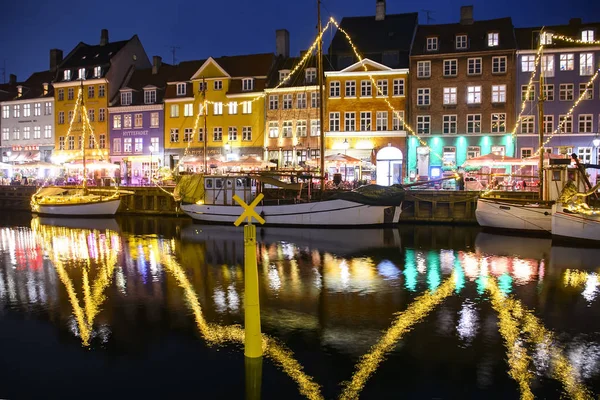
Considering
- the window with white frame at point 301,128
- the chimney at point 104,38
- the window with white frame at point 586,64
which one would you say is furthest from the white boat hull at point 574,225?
the chimney at point 104,38

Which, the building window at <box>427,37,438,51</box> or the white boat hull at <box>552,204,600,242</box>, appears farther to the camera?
the building window at <box>427,37,438,51</box>

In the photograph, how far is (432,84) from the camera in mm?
44094

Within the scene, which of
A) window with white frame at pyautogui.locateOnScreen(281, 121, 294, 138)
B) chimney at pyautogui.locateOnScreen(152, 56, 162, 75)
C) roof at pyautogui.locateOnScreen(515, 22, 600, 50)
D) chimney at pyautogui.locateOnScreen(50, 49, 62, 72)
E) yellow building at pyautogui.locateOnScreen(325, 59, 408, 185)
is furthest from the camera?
chimney at pyautogui.locateOnScreen(50, 49, 62, 72)

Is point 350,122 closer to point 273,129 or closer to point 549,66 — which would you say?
point 273,129

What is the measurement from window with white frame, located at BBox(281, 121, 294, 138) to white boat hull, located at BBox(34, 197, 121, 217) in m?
16.0

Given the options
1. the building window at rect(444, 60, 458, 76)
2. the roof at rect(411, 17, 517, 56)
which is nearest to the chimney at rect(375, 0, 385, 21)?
the roof at rect(411, 17, 517, 56)

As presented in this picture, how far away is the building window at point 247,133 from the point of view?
4972 centimetres

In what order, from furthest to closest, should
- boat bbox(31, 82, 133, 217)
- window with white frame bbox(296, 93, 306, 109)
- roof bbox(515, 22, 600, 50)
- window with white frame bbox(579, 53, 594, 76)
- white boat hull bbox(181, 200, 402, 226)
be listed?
window with white frame bbox(296, 93, 306, 109)
roof bbox(515, 22, 600, 50)
window with white frame bbox(579, 53, 594, 76)
boat bbox(31, 82, 133, 217)
white boat hull bbox(181, 200, 402, 226)

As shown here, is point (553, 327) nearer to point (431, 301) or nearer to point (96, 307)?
point (431, 301)

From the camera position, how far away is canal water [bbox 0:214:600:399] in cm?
804

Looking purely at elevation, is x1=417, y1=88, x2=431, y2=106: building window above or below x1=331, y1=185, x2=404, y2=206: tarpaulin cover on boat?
above

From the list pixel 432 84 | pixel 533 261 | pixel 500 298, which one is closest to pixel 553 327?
pixel 500 298

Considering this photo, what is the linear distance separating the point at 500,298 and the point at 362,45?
1453 inches

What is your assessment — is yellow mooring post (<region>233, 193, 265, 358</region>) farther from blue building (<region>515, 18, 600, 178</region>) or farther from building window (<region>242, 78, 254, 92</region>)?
building window (<region>242, 78, 254, 92</region>)
